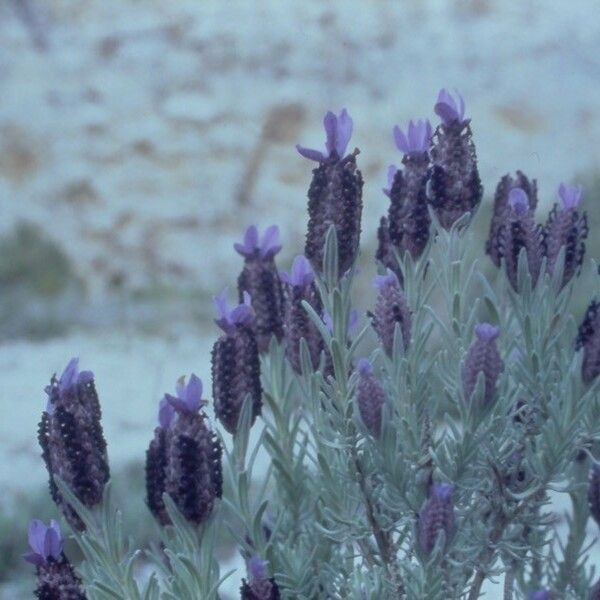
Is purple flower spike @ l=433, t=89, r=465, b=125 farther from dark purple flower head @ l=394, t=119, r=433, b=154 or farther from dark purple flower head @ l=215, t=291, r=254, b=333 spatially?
dark purple flower head @ l=215, t=291, r=254, b=333

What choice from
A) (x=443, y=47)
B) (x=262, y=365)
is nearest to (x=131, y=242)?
(x=443, y=47)

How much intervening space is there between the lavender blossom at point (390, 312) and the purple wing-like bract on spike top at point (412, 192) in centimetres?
5

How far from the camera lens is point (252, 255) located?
1478mm

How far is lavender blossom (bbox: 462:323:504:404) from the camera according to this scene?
4.08ft

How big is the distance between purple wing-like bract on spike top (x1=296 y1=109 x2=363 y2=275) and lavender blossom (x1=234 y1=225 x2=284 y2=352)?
5.8 inches

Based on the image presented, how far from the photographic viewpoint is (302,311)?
1.39 meters

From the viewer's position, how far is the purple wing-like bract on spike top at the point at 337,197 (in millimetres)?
1312

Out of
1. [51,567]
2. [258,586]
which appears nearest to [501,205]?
[258,586]

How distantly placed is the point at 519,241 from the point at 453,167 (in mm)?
94

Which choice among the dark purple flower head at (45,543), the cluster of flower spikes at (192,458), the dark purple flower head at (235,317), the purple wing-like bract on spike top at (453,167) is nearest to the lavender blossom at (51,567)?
the dark purple flower head at (45,543)

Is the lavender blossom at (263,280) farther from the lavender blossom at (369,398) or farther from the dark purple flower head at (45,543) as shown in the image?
the dark purple flower head at (45,543)

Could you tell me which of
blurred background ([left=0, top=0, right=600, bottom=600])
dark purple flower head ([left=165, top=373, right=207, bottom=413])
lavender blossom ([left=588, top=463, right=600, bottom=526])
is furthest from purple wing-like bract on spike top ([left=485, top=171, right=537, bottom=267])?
blurred background ([left=0, top=0, right=600, bottom=600])

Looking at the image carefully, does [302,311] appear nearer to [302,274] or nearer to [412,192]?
[302,274]

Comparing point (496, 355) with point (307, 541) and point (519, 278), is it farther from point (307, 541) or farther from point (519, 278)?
point (307, 541)
